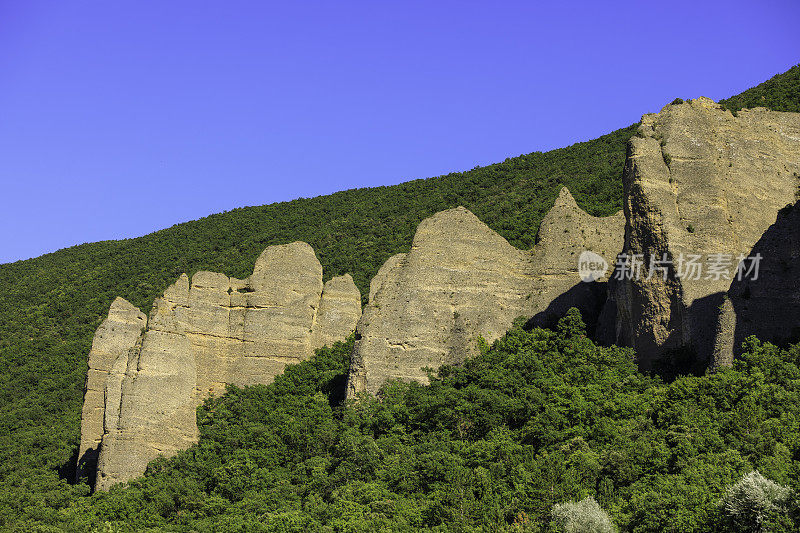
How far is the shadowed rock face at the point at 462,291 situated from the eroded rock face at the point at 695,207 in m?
4.22

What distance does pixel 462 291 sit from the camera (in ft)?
129

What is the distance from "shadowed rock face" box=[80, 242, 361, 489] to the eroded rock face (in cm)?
1389

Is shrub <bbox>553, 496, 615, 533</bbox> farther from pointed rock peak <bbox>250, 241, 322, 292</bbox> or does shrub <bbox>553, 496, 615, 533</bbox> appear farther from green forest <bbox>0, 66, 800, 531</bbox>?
pointed rock peak <bbox>250, 241, 322, 292</bbox>

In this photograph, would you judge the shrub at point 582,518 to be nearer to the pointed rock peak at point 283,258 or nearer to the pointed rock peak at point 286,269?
the pointed rock peak at point 286,269

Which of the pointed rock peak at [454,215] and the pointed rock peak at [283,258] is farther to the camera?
the pointed rock peak at [283,258]

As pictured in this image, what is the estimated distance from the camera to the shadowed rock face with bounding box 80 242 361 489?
125 ft

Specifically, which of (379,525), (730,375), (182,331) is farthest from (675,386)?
(182,331)

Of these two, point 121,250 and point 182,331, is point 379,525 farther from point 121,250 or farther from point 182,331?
point 121,250

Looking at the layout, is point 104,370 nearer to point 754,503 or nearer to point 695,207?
point 695,207

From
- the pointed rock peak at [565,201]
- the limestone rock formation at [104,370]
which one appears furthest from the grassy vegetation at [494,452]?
the pointed rock peak at [565,201]

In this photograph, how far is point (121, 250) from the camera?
8156 cm

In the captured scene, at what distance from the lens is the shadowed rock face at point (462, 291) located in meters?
37.9

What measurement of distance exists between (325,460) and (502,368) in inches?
260

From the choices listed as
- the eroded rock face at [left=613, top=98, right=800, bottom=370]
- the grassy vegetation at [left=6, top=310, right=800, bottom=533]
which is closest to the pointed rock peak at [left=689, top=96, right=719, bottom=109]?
the eroded rock face at [left=613, top=98, right=800, bottom=370]
